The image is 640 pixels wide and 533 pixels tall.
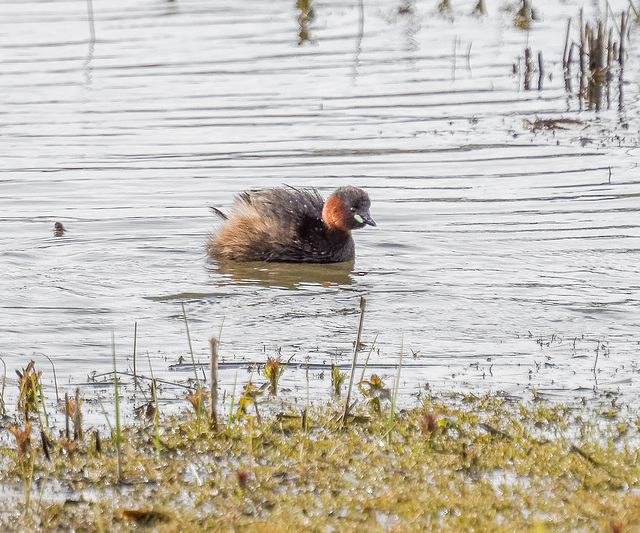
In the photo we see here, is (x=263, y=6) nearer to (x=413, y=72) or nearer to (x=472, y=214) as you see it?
(x=413, y=72)

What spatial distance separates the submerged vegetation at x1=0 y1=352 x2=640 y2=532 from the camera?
396 centimetres

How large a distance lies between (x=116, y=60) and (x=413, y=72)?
4447mm

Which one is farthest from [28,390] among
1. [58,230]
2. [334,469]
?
[58,230]

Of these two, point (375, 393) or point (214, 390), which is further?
point (375, 393)

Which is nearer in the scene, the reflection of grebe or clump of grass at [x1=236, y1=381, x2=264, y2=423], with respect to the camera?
clump of grass at [x1=236, y1=381, x2=264, y2=423]

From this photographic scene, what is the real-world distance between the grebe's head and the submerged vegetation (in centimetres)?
352

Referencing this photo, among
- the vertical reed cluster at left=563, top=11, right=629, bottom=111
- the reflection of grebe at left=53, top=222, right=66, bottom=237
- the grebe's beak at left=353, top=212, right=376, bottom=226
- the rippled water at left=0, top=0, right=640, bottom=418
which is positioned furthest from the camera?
the vertical reed cluster at left=563, top=11, right=629, bottom=111

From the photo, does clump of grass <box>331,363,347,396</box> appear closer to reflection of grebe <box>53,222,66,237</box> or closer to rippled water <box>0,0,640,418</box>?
rippled water <box>0,0,640,418</box>

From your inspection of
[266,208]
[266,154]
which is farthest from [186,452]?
[266,154]

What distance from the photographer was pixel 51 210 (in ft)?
33.2

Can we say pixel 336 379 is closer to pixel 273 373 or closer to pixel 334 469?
pixel 273 373

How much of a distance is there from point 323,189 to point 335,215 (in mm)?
1862

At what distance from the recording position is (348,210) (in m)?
8.69

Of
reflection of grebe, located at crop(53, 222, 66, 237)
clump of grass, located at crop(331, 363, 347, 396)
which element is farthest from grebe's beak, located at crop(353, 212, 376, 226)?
clump of grass, located at crop(331, 363, 347, 396)
